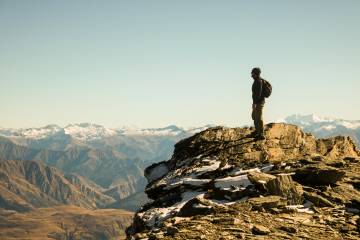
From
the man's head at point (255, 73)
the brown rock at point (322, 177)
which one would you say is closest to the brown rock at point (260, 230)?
the brown rock at point (322, 177)

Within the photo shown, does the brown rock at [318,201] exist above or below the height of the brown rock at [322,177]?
below

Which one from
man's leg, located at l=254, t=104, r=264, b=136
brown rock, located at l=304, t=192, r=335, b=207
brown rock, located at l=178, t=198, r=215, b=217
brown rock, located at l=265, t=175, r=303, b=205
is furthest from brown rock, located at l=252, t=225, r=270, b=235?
man's leg, located at l=254, t=104, r=264, b=136

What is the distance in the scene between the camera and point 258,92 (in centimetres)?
3012

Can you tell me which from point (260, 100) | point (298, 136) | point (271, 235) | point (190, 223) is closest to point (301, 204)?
point (271, 235)

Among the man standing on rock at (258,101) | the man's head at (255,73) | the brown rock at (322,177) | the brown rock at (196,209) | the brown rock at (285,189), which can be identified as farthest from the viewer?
the man standing on rock at (258,101)

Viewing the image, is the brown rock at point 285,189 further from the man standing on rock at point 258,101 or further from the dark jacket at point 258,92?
the dark jacket at point 258,92

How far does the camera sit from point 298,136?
109ft

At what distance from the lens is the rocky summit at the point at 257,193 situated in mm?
15836

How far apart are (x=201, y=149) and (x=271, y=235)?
17.4 m

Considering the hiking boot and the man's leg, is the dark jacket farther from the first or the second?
the hiking boot

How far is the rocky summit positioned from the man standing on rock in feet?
3.41

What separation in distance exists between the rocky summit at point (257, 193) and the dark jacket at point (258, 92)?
2877 mm

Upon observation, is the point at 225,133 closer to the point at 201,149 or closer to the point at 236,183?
the point at 201,149

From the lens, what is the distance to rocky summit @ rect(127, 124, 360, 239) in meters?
15.8
